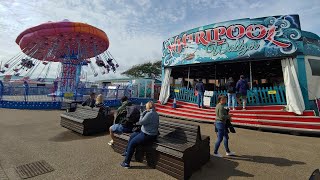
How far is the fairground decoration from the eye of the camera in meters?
8.93

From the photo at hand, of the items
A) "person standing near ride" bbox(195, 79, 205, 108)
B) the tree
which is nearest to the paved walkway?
"person standing near ride" bbox(195, 79, 205, 108)

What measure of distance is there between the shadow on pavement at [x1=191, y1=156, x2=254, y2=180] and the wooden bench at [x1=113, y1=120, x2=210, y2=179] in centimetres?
12

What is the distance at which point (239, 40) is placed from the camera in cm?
1005

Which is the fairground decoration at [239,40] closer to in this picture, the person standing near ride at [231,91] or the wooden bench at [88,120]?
the person standing near ride at [231,91]

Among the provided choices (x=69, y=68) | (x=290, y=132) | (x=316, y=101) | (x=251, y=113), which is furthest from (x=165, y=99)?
(x=69, y=68)

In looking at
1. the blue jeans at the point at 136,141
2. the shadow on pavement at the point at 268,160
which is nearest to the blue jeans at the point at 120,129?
the blue jeans at the point at 136,141

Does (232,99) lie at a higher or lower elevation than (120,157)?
higher

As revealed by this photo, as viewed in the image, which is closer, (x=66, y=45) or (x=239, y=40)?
(x=239, y=40)

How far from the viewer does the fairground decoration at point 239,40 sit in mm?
8930

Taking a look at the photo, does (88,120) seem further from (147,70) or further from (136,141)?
(147,70)

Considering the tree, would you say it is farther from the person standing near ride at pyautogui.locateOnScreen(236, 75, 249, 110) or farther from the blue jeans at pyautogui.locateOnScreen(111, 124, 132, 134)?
the blue jeans at pyautogui.locateOnScreen(111, 124, 132, 134)

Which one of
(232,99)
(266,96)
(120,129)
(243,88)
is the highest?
(243,88)

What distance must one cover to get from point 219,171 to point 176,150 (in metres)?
1.15

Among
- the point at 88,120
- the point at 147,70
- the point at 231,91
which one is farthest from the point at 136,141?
the point at 147,70
